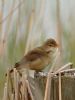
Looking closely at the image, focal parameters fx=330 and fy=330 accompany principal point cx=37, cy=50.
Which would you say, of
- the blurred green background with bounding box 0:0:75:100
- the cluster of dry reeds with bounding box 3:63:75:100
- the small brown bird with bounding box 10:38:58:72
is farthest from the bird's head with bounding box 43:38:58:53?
the cluster of dry reeds with bounding box 3:63:75:100

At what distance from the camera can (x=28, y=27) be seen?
2.29 m

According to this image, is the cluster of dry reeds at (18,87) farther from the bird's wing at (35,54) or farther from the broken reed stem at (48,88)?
the bird's wing at (35,54)

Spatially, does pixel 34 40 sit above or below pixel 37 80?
above

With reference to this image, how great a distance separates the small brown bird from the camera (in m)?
2.54

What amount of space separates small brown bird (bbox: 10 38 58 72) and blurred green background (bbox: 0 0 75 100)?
142 mm

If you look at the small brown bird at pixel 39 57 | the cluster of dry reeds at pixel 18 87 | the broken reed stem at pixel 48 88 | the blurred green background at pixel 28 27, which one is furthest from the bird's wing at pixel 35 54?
the broken reed stem at pixel 48 88

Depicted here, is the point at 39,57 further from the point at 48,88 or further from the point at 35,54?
the point at 48,88

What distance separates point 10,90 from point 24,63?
868mm

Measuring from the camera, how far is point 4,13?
2.40m

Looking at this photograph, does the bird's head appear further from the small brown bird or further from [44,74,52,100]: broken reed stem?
[44,74,52,100]: broken reed stem

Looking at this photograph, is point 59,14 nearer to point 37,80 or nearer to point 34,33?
point 34,33

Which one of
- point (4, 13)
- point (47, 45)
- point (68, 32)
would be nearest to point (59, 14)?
point (68, 32)

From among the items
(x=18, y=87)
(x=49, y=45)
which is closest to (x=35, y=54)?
(x=49, y=45)

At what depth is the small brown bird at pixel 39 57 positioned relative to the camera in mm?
2539
